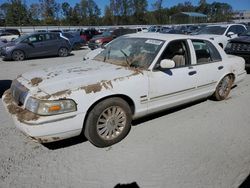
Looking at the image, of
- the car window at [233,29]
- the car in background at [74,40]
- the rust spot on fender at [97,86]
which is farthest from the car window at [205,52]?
the car in background at [74,40]

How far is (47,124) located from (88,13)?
7828 centimetres

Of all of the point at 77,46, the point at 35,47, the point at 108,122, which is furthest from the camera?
the point at 77,46

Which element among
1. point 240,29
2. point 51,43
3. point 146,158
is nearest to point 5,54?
point 51,43

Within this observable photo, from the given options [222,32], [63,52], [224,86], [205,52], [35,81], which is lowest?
[224,86]

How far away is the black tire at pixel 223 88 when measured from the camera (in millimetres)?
5594

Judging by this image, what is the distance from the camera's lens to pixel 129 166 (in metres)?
3.31

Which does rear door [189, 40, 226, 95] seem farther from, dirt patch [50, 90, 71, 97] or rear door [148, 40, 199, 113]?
dirt patch [50, 90, 71, 97]

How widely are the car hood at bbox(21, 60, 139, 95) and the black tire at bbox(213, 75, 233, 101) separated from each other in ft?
8.31

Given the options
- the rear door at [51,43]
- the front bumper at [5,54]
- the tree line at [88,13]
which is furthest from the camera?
the tree line at [88,13]

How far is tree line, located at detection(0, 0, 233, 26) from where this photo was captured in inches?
2192

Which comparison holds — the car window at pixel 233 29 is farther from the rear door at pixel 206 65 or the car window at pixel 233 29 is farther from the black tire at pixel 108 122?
the black tire at pixel 108 122

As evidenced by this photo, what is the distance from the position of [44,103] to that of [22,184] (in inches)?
39.7

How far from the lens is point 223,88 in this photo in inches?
226

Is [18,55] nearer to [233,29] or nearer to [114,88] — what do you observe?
[233,29]
